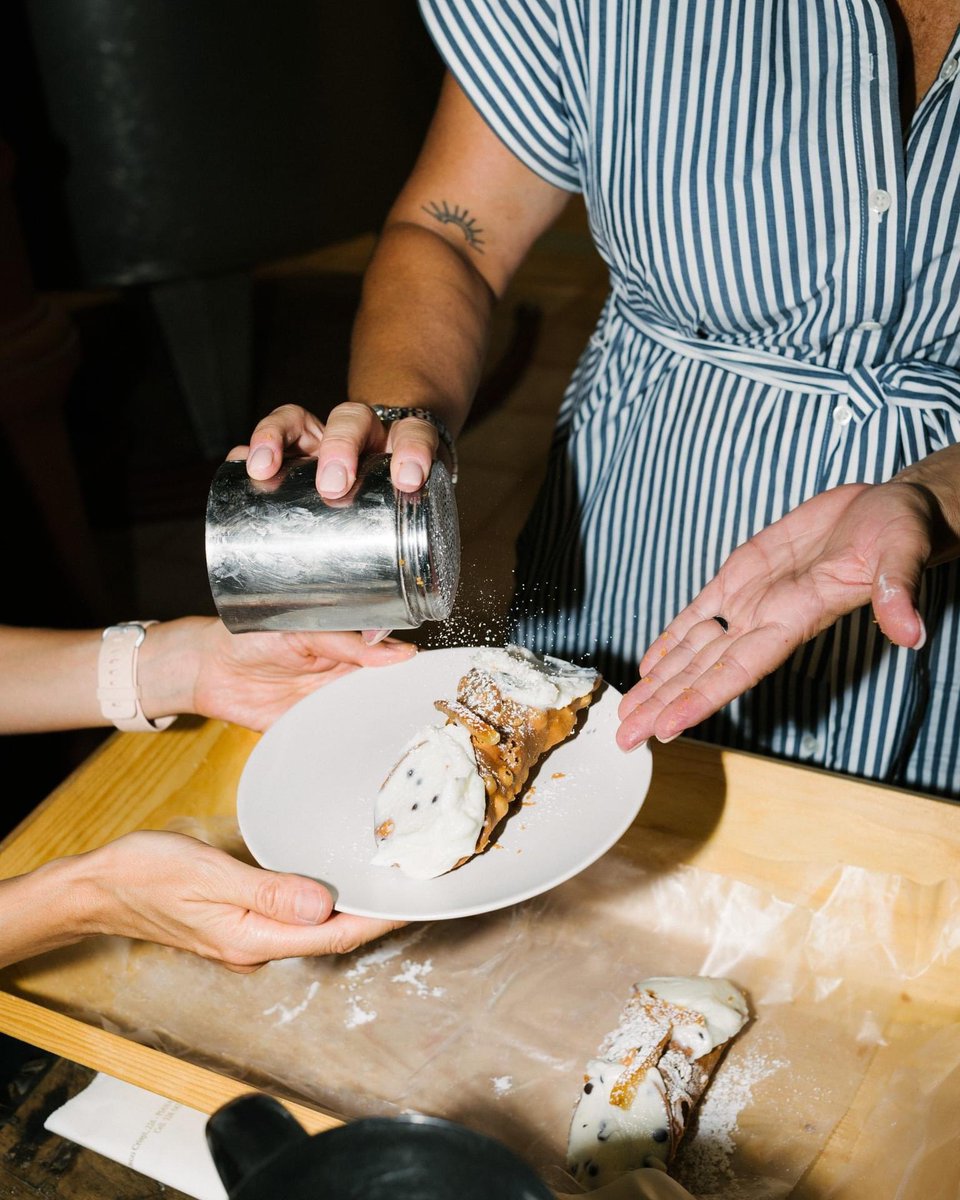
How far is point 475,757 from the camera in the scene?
94 cm

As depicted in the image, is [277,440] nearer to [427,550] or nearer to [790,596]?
[427,550]

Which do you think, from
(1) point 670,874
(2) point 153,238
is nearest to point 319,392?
(2) point 153,238

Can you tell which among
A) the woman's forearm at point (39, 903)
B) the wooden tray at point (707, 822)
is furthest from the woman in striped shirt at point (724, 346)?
the woman's forearm at point (39, 903)

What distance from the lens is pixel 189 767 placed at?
3.85ft

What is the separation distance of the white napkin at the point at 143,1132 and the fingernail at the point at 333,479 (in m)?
0.46

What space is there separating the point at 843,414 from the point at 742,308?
0.15 metres

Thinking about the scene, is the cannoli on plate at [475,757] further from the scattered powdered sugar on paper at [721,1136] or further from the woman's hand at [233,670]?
the scattered powdered sugar on paper at [721,1136]

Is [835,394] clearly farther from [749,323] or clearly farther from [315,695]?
[315,695]

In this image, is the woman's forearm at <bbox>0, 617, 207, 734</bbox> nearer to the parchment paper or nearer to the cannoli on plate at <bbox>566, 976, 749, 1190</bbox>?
the parchment paper

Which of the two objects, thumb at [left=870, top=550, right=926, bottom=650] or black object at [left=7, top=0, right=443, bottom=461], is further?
black object at [left=7, top=0, right=443, bottom=461]

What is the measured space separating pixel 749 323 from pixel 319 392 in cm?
202

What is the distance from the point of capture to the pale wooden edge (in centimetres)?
76

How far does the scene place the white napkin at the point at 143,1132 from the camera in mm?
782

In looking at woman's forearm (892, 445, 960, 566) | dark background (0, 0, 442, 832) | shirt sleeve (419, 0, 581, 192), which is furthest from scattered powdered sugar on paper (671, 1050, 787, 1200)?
dark background (0, 0, 442, 832)
